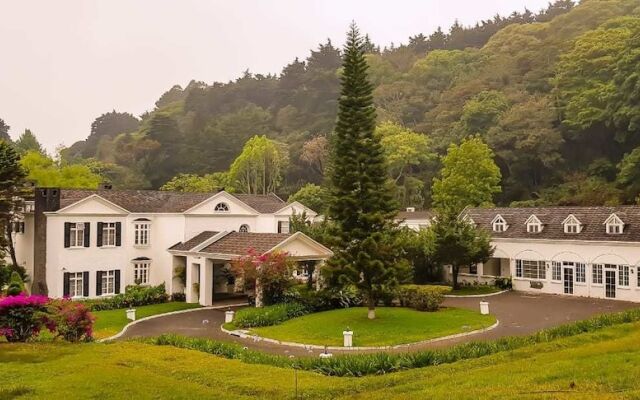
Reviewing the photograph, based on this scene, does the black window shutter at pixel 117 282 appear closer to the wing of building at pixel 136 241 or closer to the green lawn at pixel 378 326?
the wing of building at pixel 136 241

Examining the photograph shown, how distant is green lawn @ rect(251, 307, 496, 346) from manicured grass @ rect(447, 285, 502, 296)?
8017 millimetres

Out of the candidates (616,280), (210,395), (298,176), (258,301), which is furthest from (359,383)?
(298,176)

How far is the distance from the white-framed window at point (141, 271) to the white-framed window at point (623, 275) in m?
24.4

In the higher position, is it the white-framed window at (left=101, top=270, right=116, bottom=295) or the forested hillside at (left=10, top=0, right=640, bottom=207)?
the forested hillside at (left=10, top=0, right=640, bottom=207)

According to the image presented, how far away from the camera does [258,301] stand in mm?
28062

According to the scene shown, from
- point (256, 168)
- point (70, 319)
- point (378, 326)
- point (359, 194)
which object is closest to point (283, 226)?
point (359, 194)

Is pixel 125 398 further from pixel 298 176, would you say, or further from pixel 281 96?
pixel 281 96

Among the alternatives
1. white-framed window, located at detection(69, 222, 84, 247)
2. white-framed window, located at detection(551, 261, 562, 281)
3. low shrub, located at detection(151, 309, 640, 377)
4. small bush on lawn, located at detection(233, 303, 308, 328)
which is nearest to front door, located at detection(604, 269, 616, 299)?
white-framed window, located at detection(551, 261, 562, 281)

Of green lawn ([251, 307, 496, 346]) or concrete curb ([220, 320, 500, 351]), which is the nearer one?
concrete curb ([220, 320, 500, 351])

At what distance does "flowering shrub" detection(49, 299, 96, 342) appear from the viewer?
18.2m

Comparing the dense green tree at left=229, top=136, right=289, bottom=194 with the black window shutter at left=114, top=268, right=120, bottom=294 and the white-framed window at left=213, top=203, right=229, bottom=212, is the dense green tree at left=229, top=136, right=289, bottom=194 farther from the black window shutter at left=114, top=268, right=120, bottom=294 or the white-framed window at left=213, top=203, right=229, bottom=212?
the black window shutter at left=114, top=268, right=120, bottom=294

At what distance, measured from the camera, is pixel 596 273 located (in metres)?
31.5

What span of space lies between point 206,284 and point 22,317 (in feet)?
45.1

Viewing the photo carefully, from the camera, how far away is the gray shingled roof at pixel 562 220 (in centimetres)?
3079
